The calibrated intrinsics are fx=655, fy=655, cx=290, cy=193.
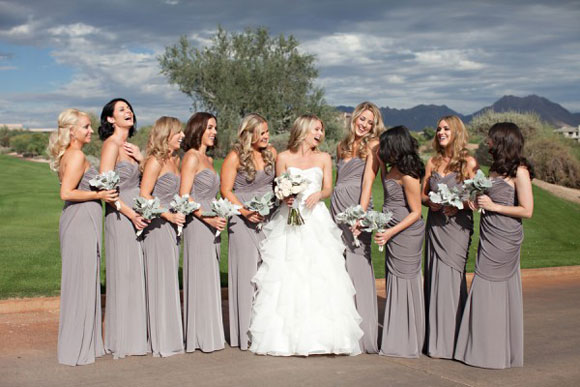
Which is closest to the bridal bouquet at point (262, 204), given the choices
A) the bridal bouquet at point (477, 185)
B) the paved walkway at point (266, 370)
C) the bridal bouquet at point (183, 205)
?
the bridal bouquet at point (183, 205)

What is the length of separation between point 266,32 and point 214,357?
1851 inches

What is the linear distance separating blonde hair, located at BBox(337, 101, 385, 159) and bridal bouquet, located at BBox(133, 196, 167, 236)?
227 centimetres

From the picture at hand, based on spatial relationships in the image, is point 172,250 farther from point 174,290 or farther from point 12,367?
point 12,367

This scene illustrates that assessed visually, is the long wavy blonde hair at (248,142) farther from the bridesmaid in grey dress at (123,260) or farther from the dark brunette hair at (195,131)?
the bridesmaid in grey dress at (123,260)

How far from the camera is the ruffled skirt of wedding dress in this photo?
23.6 ft

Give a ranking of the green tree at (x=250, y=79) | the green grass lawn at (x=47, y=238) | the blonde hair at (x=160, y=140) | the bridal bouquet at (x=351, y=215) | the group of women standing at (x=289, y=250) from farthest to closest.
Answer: the green tree at (x=250, y=79)
the green grass lawn at (x=47, y=238)
the blonde hair at (x=160, y=140)
the bridal bouquet at (x=351, y=215)
the group of women standing at (x=289, y=250)

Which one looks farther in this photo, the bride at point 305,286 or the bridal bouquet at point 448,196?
the bride at point 305,286

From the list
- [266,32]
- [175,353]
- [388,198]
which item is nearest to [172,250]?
[175,353]

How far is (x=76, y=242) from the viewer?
7.14 m

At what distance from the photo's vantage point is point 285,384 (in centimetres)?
627

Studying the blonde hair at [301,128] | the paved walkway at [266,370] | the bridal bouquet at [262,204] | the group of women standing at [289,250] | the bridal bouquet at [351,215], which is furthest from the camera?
the blonde hair at [301,128]

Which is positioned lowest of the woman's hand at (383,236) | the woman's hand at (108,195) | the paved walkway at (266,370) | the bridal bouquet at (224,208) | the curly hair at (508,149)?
the paved walkway at (266,370)

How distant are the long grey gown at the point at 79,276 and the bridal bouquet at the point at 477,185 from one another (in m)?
3.96

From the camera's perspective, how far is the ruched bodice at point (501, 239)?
7039mm
